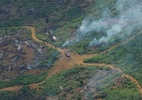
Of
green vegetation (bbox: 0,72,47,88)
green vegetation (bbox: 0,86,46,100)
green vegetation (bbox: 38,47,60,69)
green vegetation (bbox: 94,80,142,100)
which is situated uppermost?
green vegetation (bbox: 38,47,60,69)

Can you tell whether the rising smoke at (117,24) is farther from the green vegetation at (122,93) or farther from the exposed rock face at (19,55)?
Answer: the green vegetation at (122,93)

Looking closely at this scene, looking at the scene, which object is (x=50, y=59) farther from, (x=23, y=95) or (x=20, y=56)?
(x=23, y=95)

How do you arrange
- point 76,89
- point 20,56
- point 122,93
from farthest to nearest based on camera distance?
point 20,56 → point 76,89 → point 122,93

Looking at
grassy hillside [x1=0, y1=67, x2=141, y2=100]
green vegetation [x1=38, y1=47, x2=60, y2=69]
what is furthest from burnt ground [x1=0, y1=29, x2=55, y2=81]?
grassy hillside [x1=0, y1=67, x2=141, y2=100]

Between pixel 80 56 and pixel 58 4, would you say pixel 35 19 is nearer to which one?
pixel 58 4

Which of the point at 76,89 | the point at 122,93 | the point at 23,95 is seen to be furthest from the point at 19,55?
the point at 122,93

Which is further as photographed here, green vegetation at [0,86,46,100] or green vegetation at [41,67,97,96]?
green vegetation at [0,86,46,100]

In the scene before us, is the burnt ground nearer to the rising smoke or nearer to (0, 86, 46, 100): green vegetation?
(0, 86, 46, 100): green vegetation
